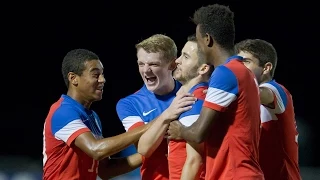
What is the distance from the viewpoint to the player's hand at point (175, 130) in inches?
148

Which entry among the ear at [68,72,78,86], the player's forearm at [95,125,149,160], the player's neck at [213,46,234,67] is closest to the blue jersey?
the player's forearm at [95,125,149,160]

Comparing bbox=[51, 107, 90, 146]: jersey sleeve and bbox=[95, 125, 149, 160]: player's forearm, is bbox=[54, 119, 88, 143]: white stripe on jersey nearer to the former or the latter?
bbox=[51, 107, 90, 146]: jersey sleeve

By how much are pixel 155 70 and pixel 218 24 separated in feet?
3.28

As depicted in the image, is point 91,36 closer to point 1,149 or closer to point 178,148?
point 1,149

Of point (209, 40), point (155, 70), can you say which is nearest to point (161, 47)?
point (155, 70)

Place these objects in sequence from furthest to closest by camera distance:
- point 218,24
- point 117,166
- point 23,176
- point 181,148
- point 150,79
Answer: point 23,176 < point 117,166 < point 150,79 < point 181,148 < point 218,24

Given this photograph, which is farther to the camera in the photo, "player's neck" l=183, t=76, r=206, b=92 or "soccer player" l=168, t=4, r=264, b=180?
"player's neck" l=183, t=76, r=206, b=92

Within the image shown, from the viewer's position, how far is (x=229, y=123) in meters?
3.47

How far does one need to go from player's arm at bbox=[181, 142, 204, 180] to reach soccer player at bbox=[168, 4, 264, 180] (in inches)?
4.3

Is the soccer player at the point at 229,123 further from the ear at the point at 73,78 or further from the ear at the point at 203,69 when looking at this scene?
the ear at the point at 73,78

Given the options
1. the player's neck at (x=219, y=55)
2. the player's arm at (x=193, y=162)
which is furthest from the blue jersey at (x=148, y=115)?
the player's neck at (x=219, y=55)

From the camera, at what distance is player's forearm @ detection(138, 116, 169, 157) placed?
13.0 feet

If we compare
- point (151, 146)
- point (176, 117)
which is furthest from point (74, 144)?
point (176, 117)

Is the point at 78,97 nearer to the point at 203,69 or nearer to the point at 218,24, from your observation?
the point at 203,69
